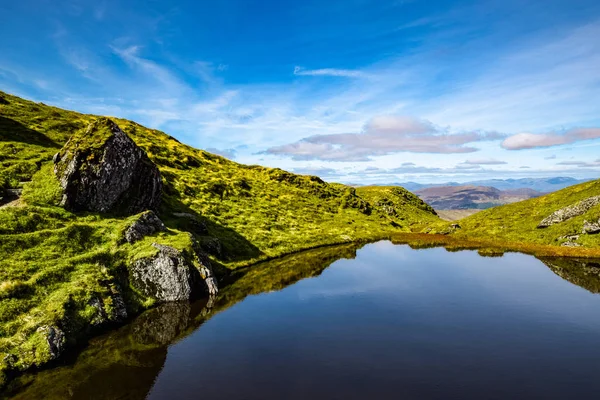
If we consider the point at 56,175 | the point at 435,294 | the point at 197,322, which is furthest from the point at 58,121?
the point at 435,294

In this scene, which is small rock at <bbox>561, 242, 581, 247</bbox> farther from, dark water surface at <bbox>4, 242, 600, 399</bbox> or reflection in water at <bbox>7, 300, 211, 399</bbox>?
reflection in water at <bbox>7, 300, 211, 399</bbox>

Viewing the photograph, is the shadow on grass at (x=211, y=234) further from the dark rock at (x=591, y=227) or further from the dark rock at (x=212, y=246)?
the dark rock at (x=591, y=227)

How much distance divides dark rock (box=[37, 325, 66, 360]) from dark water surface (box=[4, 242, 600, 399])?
5.45 feet

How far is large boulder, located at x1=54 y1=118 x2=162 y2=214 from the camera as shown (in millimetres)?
44531

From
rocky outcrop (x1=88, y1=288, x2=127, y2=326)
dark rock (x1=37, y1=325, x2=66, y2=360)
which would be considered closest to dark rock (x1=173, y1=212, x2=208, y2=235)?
rocky outcrop (x1=88, y1=288, x2=127, y2=326)

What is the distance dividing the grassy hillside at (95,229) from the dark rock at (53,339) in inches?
15.2

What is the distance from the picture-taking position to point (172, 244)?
4159 centimetres

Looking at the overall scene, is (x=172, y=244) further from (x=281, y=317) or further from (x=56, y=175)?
(x=56, y=175)

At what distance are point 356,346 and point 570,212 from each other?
287ft

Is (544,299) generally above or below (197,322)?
above

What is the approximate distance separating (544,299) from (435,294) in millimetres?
12713

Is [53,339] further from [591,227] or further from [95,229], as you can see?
[591,227]

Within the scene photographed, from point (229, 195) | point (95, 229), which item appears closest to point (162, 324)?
point (95, 229)

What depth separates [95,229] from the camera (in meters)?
39.9
